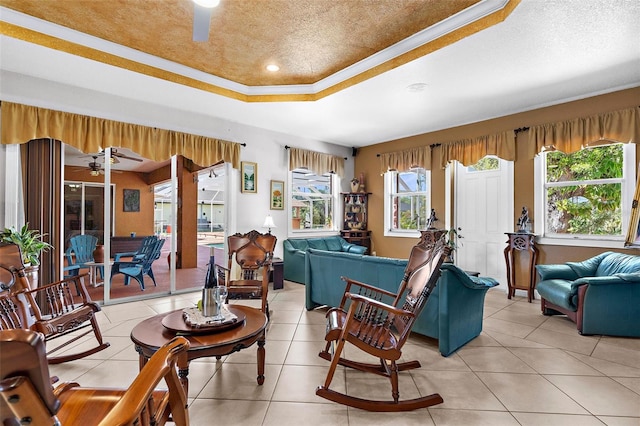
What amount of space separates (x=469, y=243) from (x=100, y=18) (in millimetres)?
5623

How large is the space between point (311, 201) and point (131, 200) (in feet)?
10.7

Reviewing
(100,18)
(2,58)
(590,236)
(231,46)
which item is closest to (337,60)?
(231,46)

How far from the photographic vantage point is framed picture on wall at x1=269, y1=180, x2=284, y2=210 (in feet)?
19.2

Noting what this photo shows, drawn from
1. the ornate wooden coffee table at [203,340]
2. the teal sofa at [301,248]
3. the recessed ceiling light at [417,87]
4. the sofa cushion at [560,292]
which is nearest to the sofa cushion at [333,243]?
the teal sofa at [301,248]

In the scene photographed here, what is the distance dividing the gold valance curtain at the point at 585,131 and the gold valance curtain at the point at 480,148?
0.89 ft

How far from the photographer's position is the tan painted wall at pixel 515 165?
4.15 m

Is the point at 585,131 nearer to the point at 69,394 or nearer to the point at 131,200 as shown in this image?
the point at 69,394

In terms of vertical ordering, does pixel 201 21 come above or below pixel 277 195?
above

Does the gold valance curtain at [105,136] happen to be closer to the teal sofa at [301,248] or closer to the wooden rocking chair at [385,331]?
the teal sofa at [301,248]

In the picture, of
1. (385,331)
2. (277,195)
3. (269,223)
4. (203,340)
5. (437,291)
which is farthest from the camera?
(277,195)

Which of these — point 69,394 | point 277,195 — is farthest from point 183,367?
point 277,195

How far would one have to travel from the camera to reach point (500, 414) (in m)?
1.91

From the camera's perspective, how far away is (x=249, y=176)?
552cm

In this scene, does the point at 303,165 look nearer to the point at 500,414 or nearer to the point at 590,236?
the point at 590,236
